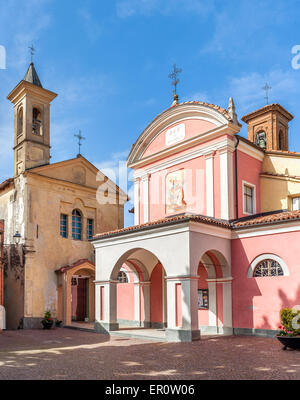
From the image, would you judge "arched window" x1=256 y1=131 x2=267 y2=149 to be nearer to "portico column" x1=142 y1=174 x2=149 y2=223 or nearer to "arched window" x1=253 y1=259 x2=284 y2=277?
"portico column" x1=142 y1=174 x2=149 y2=223

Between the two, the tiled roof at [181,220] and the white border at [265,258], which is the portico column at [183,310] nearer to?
the tiled roof at [181,220]

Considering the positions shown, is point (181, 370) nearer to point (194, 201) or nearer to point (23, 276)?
point (194, 201)

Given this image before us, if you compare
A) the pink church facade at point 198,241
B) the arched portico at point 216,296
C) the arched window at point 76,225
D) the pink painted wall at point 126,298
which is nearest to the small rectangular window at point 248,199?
the pink church facade at point 198,241

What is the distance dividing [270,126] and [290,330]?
2119 centimetres

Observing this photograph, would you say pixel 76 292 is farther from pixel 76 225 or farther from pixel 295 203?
pixel 295 203

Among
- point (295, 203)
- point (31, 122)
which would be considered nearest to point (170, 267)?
point (295, 203)

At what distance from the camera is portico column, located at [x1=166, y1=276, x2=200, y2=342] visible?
13.4m

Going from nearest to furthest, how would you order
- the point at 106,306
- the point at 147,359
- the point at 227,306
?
the point at 147,359 < the point at 227,306 < the point at 106,306

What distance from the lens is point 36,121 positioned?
22.6 meters

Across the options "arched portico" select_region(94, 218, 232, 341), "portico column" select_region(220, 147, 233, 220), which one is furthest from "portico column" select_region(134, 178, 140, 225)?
"portico column" select_region(220, 147, 233, 220)

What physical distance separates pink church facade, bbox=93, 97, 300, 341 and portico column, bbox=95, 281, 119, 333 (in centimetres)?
4
